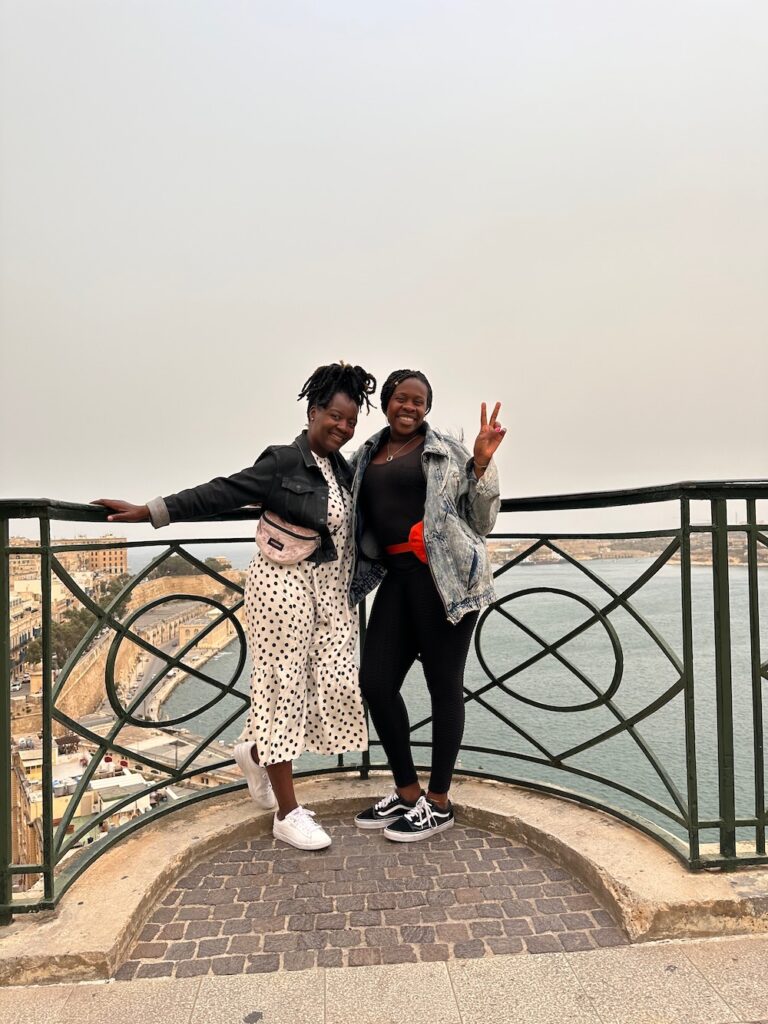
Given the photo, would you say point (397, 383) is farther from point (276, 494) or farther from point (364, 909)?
point (364, 909)

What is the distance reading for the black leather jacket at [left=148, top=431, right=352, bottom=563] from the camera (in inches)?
85.2

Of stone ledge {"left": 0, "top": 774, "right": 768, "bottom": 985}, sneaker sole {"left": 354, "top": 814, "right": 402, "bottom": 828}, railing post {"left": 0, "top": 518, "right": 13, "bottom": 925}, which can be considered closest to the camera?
stone ledge {"left": 0, "top": 774, "right": 768, "bottom": 985}

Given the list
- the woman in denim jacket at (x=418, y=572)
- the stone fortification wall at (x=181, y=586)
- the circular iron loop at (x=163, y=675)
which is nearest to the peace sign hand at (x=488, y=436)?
the woman in denim jacket at (x=418, y=572)

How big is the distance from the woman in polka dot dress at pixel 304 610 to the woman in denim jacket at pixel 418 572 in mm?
95

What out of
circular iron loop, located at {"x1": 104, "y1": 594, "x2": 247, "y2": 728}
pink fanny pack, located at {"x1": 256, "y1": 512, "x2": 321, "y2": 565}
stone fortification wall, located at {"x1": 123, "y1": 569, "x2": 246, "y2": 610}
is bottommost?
circular iron loop, located at {"x1": 104, "y1": 594, "x2": 247, "y2": 728}

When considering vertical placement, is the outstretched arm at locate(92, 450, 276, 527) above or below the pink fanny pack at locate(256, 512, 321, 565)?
above

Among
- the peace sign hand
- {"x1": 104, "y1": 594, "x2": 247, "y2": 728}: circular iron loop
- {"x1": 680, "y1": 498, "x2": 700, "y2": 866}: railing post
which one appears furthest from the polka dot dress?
{"x1": 680, "y1": 498, "x2": 700, "y2": 866}: railing post

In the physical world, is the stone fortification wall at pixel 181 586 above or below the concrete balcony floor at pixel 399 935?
above

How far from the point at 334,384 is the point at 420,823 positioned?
170 centimetres

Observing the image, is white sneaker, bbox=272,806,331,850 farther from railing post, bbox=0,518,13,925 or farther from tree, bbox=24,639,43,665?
tree, bbox=24,639,43,665

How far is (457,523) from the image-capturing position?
7.38 feet

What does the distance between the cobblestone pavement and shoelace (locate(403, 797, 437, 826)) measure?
8 cm

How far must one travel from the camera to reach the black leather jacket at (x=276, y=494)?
216 centimetres

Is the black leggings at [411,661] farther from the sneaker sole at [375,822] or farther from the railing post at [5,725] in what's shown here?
the railing post at [5,725]
